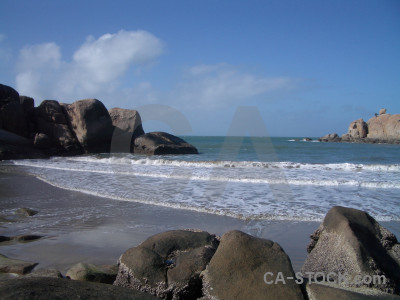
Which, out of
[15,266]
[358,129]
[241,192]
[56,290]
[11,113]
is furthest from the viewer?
[358,129]

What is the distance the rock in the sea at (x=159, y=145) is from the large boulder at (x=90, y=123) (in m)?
2.42

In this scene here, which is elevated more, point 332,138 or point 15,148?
point 332,138

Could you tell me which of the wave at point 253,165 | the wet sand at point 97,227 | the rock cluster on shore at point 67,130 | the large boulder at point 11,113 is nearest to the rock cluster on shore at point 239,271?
the wet sand at point 97,227

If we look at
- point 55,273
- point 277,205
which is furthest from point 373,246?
point 277,205

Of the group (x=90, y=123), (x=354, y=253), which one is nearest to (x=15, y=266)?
(x=354, y=253)

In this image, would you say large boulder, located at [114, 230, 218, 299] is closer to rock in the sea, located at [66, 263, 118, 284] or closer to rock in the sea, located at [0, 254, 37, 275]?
rock in the sea, located at [66, 263, 118, 284]

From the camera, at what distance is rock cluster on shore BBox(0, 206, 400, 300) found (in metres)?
2.42

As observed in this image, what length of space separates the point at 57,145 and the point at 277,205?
18771 mm

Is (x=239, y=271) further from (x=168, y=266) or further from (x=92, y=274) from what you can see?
(x=92, y=274)

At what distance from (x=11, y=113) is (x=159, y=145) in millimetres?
10080

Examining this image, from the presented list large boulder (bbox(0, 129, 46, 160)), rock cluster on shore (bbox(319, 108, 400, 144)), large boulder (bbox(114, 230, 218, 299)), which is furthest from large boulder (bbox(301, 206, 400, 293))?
rock cluster on shore (bbox(319, 108, 400, 144))

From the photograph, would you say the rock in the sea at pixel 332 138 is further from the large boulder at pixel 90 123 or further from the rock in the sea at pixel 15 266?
the rock in the sea at pixel 15 266

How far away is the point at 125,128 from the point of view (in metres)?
24.7

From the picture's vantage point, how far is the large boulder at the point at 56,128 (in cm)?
2239
